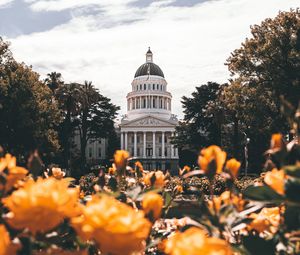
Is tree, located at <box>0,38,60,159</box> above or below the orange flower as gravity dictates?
above

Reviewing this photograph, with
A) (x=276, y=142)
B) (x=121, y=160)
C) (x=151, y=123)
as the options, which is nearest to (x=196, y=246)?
(x=276, y=142)

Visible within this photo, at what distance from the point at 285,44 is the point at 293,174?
25013mm

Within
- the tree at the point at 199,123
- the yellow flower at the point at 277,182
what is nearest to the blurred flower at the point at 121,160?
the yellow flower at the point at 277,182

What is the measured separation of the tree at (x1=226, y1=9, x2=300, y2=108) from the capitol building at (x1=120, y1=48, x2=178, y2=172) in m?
52.0

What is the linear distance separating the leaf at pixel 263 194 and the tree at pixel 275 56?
22.9 m

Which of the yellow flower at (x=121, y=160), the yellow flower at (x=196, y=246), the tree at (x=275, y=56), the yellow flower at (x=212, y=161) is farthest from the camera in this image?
the tree at (x=275, y=56)

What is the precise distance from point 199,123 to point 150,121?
33700 millimetres

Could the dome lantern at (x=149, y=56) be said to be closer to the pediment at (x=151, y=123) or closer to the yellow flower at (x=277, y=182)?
the pediment at (x=151, y=123)

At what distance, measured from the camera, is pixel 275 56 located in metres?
24.6

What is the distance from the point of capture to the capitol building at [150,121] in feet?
270

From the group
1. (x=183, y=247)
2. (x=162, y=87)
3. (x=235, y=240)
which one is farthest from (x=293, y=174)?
(x=162, y=87)

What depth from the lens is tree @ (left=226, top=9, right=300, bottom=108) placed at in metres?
24.0

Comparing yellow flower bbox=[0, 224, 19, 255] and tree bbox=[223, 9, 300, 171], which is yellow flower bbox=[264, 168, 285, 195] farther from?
tree bbox=[223, 9, 300, 171]

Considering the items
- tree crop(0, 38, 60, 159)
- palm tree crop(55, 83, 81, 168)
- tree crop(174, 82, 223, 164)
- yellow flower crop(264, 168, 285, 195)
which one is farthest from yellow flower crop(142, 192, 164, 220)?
tree crop(174, 82, 223, 164)
